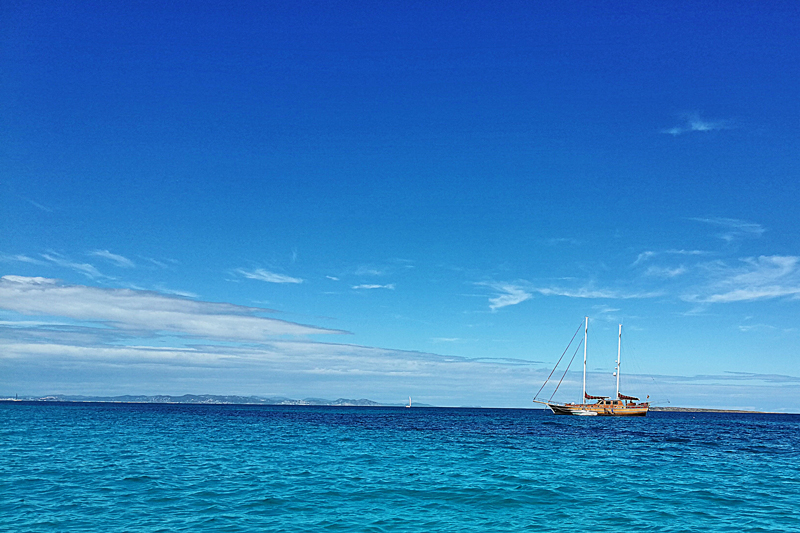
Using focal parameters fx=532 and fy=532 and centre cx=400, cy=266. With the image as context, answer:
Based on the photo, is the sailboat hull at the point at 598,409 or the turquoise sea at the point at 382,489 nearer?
the turquoise sea at the point at 382,489

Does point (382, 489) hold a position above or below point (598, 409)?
above

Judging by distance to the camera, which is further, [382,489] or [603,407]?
[603,407]

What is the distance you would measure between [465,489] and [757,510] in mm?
12667

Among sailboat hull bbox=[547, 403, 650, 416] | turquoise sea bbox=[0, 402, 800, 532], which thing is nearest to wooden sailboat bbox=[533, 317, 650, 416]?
sailboat hull bbox=[547, 403, 650, 416]

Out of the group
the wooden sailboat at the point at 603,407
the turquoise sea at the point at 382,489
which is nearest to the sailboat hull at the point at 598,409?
the wooden sailboat at the point at 603,407

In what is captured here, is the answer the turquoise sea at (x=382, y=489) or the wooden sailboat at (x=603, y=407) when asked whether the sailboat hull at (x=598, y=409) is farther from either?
the turquoise sea at (x=382, y=489)

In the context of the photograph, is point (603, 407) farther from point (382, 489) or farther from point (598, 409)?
point (382, 489)

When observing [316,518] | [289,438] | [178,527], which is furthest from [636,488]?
[289,438]

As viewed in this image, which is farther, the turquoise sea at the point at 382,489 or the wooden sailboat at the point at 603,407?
the wooden sailboat at the point at 603,407

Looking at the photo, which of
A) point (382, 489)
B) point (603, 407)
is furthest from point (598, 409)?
point (382, 489)

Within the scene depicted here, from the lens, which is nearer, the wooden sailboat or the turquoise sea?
the turquoise sea

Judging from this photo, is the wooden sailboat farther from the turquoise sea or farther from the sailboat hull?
the turquoise sea

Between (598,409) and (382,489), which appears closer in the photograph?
(382,489)

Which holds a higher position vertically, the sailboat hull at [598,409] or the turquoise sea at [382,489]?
the turquoise sea at [382,489]
